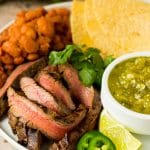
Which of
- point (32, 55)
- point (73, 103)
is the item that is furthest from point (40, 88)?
point (32, 55)

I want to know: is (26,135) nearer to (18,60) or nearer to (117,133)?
(117,133)

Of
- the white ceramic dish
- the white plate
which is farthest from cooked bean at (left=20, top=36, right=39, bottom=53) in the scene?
the white ceramic dish

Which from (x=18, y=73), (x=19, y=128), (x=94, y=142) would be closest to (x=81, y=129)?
A: (x=94, y=142)

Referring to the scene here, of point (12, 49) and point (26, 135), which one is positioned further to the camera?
point (12, 49)

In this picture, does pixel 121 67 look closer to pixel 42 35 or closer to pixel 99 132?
pixel 99 132

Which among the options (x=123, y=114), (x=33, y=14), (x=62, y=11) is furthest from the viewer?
(x=62, y=11)

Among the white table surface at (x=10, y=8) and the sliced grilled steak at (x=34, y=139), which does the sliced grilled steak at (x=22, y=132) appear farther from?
the white table surface at (x=10, y=8)
